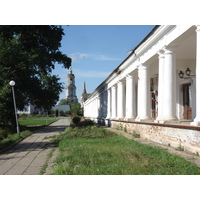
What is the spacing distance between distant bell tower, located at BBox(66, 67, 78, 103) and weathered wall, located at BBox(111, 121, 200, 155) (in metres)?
101

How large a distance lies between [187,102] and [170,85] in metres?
7.45

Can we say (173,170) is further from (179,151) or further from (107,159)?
(179,151)

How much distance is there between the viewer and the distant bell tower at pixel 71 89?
370ft

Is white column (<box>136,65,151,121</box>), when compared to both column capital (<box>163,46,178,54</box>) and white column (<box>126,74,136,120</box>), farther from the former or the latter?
column capital (<box>163,46,178,54</box>)

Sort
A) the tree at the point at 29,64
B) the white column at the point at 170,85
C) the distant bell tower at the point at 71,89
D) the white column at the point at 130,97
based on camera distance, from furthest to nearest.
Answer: the distant bell tower at the point at 71,89 → the tree at the point at 29,64 → the white column at the point at 130,97 → the white column at the point at 170,85

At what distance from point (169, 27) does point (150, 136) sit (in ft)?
15.0

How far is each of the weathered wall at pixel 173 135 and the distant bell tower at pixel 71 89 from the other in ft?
330

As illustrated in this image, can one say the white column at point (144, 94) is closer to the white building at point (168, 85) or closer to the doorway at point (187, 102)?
the white building at point (168, 85)

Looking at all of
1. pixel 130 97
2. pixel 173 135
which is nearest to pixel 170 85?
pixel 173 135

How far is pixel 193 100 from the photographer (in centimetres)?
1505

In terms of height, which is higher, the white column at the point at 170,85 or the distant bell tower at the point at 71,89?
the distant bell tower at the point at 71,89

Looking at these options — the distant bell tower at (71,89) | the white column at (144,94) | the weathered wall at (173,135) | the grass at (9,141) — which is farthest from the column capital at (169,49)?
the distant bell tower at (71,89)

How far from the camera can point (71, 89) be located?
11531 cm
